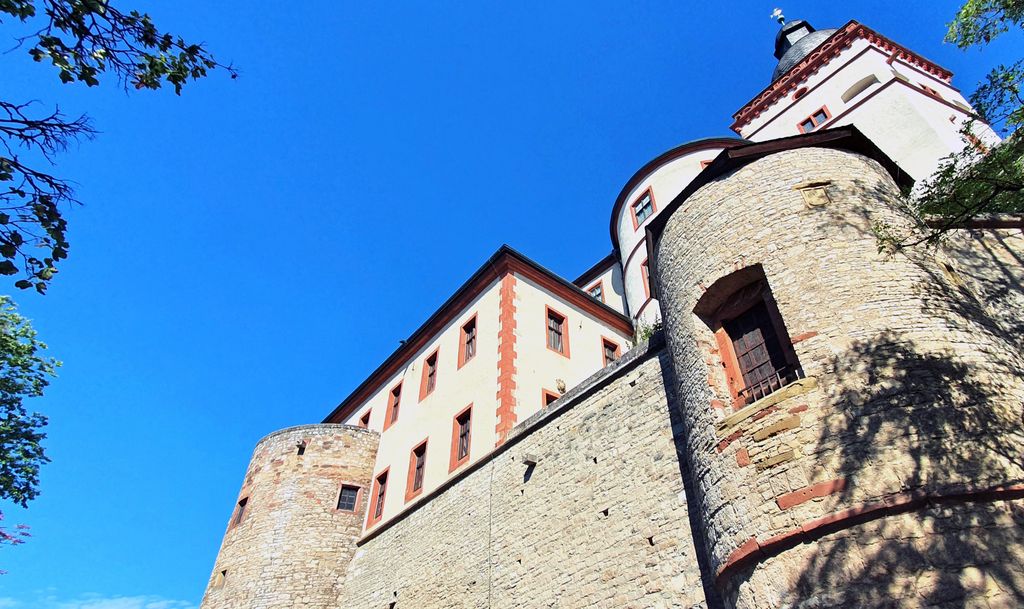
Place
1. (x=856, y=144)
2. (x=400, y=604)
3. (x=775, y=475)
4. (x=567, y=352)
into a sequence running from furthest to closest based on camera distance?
1. (x=567, y=352)
2. (x=400, y=604)
3. (x=856, y=144)
4. (x=775, y=475)

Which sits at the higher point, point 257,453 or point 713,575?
point 257,453

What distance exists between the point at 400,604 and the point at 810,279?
1132 centimetres

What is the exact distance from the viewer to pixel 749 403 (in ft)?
24.9

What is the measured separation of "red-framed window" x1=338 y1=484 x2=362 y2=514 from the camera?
60.9 ft

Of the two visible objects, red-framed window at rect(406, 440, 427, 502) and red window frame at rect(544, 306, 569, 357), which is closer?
red-framed window at rect(406, 440, 427, 502)

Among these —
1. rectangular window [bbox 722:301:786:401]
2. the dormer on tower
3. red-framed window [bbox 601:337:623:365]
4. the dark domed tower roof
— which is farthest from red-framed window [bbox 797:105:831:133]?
rectangular window [bbox 722:301:786:401]

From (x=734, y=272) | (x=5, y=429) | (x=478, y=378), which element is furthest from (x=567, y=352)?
(x=5, y=429)

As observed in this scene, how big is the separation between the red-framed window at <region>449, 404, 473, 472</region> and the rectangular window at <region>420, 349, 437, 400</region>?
2.35 metres

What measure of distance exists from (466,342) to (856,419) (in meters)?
12.5

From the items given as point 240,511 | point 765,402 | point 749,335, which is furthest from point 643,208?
point 240,511

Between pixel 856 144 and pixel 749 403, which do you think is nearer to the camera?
pixel 749 403

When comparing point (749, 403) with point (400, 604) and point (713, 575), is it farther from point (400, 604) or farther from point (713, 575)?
point (400, 604)

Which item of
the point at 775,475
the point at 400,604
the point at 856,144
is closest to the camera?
the point at 775,475

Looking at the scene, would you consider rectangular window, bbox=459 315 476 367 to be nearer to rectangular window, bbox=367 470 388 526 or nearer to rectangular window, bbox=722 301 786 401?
rectangular window, bbox=367 470 388 526
